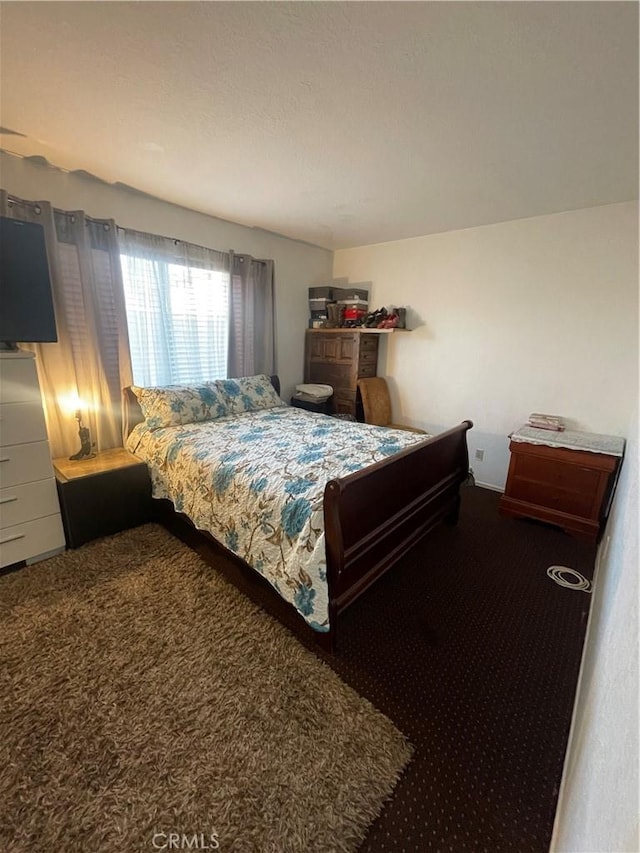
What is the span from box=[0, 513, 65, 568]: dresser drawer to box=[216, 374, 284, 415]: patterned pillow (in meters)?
1.49

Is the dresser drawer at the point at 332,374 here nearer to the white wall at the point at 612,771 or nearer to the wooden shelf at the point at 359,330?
the wooden shelf at the point at 359,330

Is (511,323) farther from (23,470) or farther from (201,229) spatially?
(23,470)

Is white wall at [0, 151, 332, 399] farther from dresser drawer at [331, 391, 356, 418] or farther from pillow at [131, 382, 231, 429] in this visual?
pillow at [131, 382, 231, 429]

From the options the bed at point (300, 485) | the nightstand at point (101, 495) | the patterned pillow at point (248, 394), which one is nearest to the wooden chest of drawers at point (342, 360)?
the patterned pillow at point (248, 394)

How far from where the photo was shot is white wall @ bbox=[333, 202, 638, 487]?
2686 mm

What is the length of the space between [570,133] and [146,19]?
190 centimetres

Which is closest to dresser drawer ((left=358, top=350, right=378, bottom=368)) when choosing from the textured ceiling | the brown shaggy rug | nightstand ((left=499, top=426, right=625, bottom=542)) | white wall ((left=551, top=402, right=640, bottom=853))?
the textured ceiling

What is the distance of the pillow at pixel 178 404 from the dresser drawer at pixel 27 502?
77 centimetres

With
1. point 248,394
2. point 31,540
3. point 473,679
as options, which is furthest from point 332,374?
point 473,679

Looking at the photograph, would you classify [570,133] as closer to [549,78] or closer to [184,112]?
[549,78]

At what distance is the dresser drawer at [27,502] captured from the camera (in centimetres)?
203

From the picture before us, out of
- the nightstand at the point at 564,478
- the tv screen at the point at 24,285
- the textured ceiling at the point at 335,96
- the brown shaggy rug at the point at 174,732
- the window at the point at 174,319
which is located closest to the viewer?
the brown shaggy rug at the point at 174,732

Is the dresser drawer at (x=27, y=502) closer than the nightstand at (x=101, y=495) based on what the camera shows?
Yes

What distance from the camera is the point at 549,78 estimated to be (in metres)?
1.38
